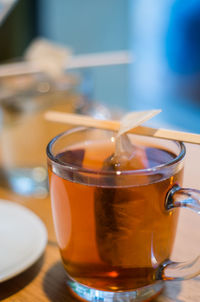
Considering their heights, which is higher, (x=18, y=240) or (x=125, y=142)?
(x=125, y=142)

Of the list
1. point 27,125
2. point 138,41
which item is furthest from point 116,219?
point 138,41

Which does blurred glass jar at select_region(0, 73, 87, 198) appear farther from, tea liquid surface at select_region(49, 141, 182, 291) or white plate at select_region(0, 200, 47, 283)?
tea liquid surface at select_region(49, 141, 182, 291)

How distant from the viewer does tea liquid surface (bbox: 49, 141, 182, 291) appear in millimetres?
345

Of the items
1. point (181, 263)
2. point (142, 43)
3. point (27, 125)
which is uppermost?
point (181, 263)

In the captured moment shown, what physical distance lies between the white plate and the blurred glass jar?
0.14m

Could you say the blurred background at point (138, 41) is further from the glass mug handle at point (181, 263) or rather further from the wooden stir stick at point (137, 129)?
the glass mug handle at point (181, 263)

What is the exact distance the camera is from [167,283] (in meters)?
0.42

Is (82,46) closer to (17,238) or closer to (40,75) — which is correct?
(40,75)

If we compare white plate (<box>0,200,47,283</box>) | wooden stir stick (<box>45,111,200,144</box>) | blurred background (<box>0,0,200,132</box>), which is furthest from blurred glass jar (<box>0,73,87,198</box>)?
blurred background (<box>0,0,200,132</box>)

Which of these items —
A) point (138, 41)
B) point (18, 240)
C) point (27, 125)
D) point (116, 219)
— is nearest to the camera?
point (116, 219)

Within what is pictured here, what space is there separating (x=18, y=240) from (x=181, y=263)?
20 cm

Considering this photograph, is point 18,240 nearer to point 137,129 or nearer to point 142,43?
point 137,129

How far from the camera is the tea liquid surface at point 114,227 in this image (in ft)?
1.13

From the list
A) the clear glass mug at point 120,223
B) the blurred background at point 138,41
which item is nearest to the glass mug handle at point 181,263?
the clear glass mug at point 120,223
